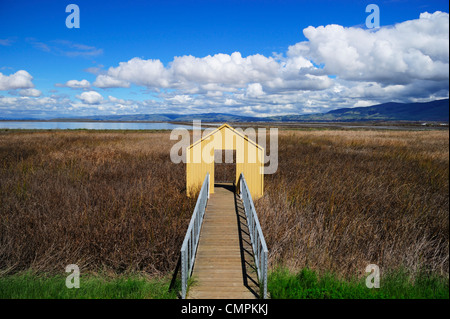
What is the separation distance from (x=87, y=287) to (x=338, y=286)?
5.52m

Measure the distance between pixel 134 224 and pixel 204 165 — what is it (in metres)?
4.32

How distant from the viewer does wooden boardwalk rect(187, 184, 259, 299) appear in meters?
5.41

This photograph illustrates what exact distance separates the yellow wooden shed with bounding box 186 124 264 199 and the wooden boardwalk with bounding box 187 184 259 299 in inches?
75.5

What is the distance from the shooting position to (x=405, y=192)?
37.8 ft

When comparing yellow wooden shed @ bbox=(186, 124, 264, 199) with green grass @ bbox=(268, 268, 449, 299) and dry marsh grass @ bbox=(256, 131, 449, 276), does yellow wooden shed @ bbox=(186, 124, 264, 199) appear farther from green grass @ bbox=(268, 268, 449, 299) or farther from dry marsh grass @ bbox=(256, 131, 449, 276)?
green grass @ bbox=(268, 268, 449, 299)

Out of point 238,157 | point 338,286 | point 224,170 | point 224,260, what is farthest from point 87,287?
point 224,170

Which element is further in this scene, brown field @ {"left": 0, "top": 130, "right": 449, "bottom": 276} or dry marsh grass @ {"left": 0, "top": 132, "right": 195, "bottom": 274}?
dry marsh grass @ {"left": 0, "top": 132, "right": 195, "bottom": 274}

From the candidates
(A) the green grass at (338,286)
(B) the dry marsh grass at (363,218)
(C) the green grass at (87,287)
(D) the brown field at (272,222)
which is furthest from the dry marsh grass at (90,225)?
(B) the dry marsh grass at (363,218)

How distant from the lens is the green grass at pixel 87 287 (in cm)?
543

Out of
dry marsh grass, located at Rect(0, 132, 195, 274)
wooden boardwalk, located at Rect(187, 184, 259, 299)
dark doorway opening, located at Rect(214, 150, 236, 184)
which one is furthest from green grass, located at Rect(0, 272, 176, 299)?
dark doorway opening, located at Rect(214, 150, 236, 184)

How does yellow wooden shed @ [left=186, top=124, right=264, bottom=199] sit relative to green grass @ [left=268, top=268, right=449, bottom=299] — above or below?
above

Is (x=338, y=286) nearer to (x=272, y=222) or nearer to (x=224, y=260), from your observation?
(x=224, y=260)

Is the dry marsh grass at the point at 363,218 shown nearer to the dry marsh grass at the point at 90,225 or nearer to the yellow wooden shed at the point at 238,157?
the yellow wooden shed at the point at 238,157
